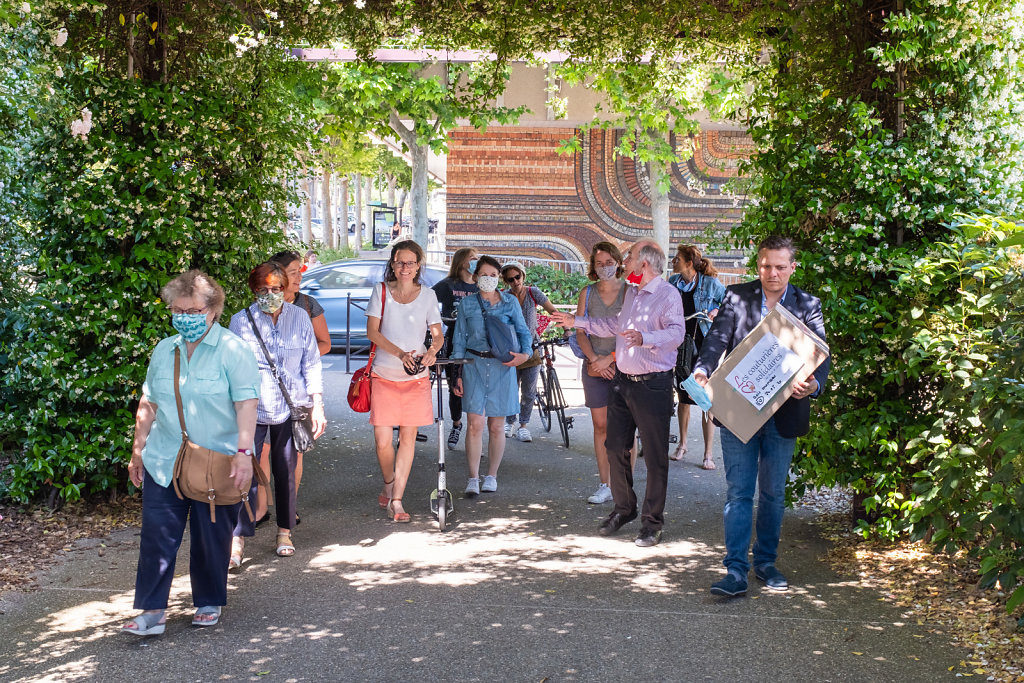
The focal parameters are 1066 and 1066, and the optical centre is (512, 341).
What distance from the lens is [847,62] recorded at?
704 cm

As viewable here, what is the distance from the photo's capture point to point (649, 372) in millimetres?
6738

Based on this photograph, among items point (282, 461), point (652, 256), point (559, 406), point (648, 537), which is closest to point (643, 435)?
point (648, 537)

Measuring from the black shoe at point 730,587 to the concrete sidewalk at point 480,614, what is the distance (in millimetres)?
51

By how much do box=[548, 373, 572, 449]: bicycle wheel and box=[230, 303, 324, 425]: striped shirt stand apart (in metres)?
4.27

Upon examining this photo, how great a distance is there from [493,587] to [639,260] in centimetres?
225

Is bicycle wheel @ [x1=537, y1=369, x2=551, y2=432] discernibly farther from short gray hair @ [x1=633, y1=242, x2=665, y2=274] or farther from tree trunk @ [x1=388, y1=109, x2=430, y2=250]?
tree trunk @ [x1=388, y1=109, x2=430, y2=250]

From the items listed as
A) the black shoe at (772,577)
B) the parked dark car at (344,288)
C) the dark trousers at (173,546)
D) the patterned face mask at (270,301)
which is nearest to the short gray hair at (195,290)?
the dark trousers at (173,546)

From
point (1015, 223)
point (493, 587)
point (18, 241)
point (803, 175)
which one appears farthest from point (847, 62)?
Answer: point (18, 241)

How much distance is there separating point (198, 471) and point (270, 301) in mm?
1642

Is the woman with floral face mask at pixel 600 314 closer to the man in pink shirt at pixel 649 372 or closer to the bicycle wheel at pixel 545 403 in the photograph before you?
the man in pink shirt at pixel 649 372

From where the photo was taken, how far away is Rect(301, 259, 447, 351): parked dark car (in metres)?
17.3

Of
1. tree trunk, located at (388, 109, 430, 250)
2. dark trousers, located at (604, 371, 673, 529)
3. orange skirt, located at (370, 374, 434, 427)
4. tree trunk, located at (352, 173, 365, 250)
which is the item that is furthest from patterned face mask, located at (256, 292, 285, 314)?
tree trunk, located at (352, 173, 365, 250)

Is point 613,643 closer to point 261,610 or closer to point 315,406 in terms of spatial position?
point 261,610

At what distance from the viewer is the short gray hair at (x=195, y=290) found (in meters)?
5.06
